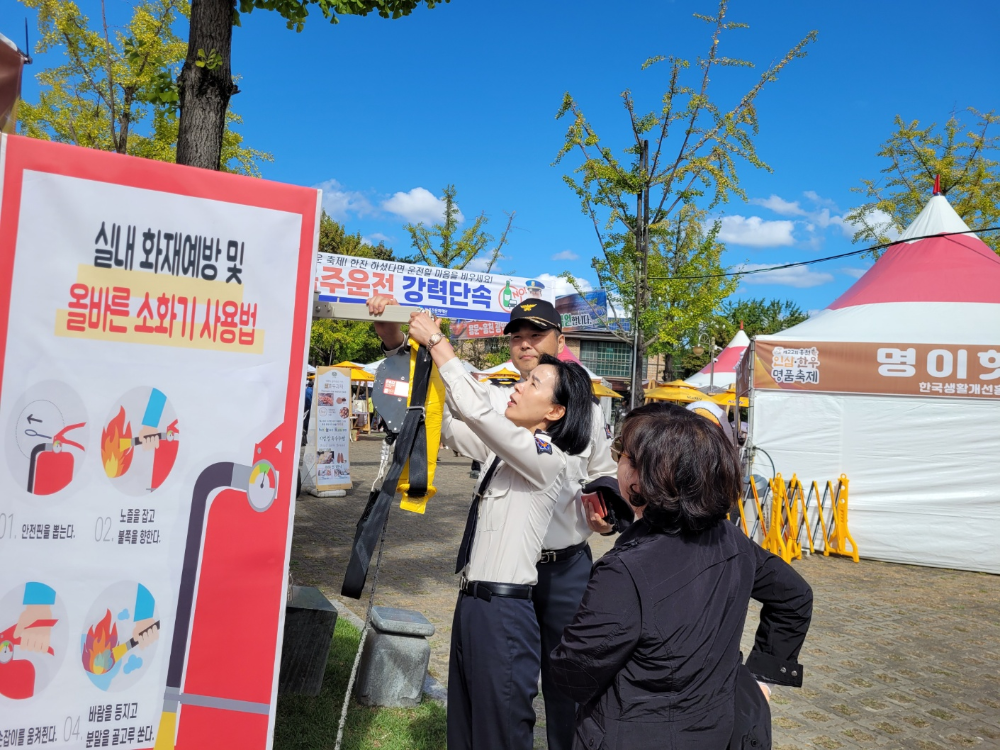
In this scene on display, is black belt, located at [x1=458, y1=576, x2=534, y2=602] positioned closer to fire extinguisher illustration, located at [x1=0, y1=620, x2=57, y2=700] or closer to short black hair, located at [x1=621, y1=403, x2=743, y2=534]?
short black hair, located at [x1=621, y1=403, x2=743, y2=534]

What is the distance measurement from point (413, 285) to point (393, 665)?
6.71 ft

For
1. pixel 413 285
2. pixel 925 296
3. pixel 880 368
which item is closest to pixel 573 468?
pixel 413 285

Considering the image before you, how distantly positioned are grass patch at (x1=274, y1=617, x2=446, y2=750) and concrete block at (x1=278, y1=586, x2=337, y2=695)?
0.23ft

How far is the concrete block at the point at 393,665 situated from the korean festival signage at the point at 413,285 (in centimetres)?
173

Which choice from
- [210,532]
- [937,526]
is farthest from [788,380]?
[210,532]

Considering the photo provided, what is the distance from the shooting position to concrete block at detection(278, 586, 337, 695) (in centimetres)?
390

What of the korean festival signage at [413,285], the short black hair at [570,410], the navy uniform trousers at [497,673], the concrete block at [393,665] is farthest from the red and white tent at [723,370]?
the navy uniform trousers at [497,673]

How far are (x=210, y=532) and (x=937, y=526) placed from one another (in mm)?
9123

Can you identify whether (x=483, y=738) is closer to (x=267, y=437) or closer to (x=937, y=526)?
(x=267, y=437)

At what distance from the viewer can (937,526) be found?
349 inches

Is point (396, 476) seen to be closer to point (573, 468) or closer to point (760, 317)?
point (573, 468)

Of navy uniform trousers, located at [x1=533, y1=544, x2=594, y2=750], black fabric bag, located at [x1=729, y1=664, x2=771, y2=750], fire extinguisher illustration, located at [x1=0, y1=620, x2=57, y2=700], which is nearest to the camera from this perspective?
black fabric bag, located at [x1=729, y1=664, x2=771, y2=750]

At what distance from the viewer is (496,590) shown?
232 centimetres

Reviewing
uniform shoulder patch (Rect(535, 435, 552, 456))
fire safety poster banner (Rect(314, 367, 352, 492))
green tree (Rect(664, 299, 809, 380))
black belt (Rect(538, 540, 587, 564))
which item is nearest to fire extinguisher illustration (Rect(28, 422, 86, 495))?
uniform shoulder patch (Rect(535, 435, 552, 456))
